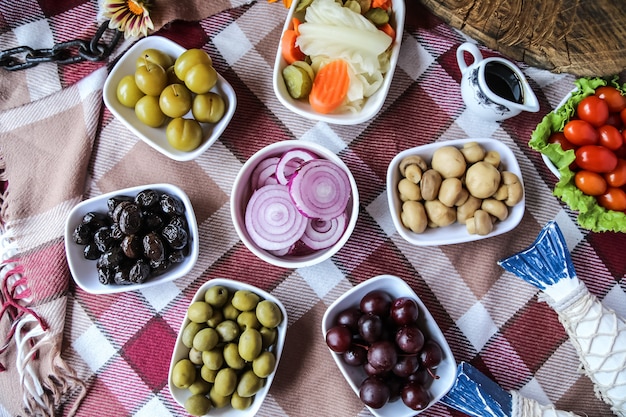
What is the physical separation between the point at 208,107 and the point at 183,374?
0.63 metres

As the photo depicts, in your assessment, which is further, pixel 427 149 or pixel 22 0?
pixel 22 0

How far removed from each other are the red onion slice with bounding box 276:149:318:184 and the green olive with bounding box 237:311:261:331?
0.33 metres

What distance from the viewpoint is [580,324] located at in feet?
4.74

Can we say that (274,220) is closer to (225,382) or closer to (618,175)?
(225,382)

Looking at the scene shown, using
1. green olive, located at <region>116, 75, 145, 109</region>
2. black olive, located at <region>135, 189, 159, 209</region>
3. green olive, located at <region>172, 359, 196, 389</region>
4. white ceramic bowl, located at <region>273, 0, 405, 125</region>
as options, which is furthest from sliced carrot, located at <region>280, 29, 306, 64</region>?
green olive, located at <region>172, 359, 196, 389</region>

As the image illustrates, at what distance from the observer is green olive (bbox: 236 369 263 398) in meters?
1.34

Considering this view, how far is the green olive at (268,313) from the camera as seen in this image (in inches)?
52.9

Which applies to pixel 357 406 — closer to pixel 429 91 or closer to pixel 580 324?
pixel 580 324

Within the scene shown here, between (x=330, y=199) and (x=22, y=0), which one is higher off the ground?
(x=22, y=0)

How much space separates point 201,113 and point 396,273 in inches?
24.9

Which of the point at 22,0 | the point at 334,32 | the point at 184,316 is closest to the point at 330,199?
the point at 334,32

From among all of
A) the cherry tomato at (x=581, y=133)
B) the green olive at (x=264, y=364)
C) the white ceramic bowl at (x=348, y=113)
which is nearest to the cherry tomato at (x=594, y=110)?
the cherry tomato at (x=581, y=133)

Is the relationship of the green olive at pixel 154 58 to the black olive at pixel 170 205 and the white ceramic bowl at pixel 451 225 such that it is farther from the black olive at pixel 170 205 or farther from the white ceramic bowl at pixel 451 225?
the white ceramic bowl at pixel 451 225

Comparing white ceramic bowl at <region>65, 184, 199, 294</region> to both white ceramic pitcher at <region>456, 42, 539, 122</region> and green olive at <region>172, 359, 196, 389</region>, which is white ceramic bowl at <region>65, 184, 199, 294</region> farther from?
white ceramic pitcher at <region>456, 42, 539, 122</region>
